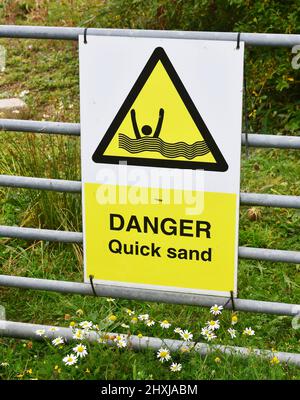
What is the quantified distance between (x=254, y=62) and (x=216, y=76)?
2.68 meters

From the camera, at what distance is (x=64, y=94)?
661 cm

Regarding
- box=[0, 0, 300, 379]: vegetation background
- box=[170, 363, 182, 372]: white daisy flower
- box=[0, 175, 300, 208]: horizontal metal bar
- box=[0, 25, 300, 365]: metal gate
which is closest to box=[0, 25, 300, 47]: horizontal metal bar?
box=[0, 25, 300, 365]: metal gate

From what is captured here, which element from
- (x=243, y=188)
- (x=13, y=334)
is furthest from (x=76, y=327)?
(x=243, y=188)

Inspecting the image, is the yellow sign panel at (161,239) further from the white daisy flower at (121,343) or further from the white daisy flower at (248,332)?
the white daisy flower at (248,332)

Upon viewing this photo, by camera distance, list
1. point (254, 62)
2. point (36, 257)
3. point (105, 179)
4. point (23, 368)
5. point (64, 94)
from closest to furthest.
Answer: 1. point (105, 179)
2. point (23, 368)
3. point (36, 257)
4. point (254, 62)
5. point (64, 94)

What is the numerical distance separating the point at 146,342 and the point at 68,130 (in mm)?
924

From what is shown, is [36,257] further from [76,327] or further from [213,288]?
[213,288]

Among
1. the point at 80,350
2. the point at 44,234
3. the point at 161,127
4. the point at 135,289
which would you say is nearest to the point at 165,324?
the point at 135,289

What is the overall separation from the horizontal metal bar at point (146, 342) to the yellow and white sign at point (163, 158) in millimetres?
269

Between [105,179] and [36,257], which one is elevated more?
[105,179]

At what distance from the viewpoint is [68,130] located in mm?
3162

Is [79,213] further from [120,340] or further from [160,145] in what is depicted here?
[160,145]

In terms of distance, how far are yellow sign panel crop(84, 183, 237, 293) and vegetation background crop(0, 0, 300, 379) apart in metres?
0.32

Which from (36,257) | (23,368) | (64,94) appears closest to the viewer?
(23,368)
